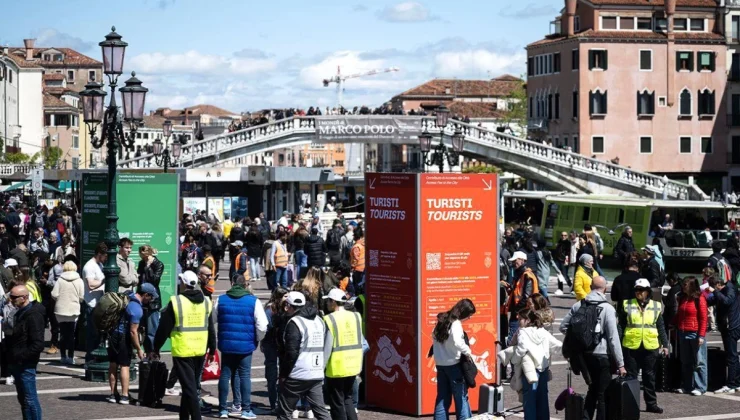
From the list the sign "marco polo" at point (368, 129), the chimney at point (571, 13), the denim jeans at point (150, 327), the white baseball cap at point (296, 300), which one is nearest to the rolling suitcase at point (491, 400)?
the white baseball cap at point (296, 300)

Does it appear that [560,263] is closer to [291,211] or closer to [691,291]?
[691,291]

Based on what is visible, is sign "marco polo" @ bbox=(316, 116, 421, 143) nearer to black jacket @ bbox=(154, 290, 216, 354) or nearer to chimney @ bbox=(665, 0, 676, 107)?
chimney @ bbox=(665, 0, 676, 107)

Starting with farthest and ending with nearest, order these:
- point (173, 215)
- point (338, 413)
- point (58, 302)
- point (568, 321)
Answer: point (173, 215), point (58, 302), point (568, 321), point (338, 413)

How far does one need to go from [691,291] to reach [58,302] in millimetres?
7803

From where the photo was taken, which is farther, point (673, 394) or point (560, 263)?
point (560, 263)

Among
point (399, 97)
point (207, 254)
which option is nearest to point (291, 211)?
point (207, 254)

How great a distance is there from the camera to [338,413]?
40.2ft

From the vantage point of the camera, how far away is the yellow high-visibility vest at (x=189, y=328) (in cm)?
1332

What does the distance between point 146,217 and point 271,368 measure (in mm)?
5561

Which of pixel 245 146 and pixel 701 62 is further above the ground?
pixel 701 62

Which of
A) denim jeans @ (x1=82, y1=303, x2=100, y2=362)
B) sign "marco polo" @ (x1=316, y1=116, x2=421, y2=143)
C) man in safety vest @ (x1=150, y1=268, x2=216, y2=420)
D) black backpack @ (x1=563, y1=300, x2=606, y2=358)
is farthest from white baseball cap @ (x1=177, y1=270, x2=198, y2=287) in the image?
sign "marco polo" @ (x1=316, y1=116, x2=421, y2=143)

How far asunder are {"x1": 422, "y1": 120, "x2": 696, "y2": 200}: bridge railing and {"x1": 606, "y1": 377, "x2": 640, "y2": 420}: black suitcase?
50181mm

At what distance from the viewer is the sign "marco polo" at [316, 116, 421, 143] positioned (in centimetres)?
6159

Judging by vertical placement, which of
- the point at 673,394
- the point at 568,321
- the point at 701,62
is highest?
the point at 701,62
